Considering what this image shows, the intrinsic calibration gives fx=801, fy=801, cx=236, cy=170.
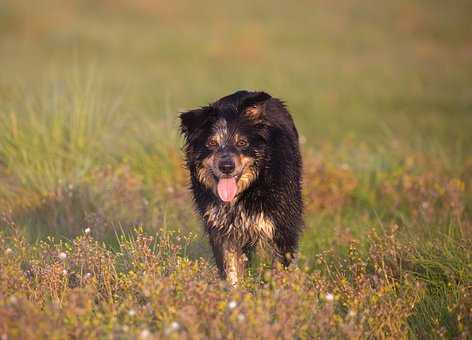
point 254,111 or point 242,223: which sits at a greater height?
point 254,111

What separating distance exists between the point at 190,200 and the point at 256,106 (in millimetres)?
2447

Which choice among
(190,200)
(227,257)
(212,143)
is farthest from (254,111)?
(190,200)

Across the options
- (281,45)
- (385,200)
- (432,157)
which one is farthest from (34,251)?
(281,45)

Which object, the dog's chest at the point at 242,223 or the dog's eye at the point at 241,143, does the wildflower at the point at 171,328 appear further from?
the dog's eye at the point at 241,143

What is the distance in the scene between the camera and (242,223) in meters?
5.75

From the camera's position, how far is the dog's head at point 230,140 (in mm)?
5625

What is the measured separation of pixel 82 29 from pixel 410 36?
9.00 m

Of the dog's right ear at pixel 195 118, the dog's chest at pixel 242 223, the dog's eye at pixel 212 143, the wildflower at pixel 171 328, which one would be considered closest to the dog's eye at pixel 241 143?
the dog's eye at pixel 212 143

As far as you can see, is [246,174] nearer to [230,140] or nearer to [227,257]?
[230,140]

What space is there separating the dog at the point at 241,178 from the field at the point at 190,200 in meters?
0.30

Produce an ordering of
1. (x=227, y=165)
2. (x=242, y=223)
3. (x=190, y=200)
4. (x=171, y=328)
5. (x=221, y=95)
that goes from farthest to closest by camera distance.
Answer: (x=221, y=95) < (x=190, y=200) < (x=242, y=223) < (x=227, y=165) < (x=171, y=328)

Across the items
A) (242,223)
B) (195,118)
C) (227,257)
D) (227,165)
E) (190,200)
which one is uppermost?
(195,118)

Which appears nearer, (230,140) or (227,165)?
(227,165)

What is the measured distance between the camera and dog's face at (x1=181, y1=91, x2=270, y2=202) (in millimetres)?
5625
